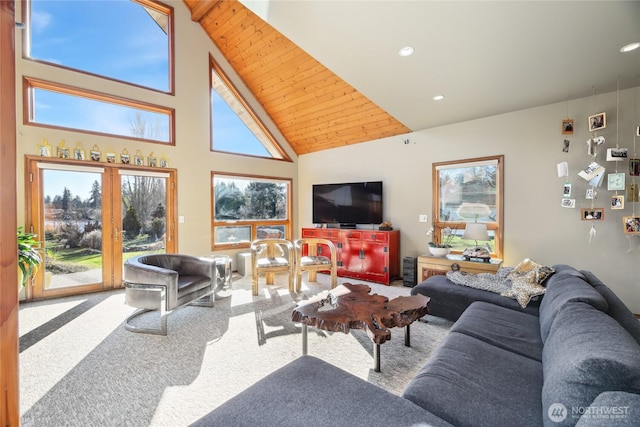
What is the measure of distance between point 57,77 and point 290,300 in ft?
14.9

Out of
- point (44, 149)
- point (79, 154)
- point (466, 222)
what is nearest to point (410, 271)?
point (466, 222)

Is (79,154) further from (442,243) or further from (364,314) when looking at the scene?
(442,243)

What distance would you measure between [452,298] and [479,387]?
1.73 m

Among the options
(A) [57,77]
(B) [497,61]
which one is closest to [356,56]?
(B) [497,61]

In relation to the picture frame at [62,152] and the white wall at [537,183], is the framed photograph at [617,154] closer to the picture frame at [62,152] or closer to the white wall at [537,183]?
the white wall at [537,183]

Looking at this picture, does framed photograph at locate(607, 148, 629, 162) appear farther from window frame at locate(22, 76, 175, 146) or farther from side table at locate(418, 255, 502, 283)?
window frame at locate(22, 76, 175, 146)

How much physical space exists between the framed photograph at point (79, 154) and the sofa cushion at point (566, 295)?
5649mm

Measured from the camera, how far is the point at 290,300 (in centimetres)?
389

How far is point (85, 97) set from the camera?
423 cm

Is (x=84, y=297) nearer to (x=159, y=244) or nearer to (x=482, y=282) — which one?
(x=159, y=244)

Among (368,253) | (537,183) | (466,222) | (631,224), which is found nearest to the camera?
(631,224)

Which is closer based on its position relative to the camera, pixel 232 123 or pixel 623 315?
pixel 623 315

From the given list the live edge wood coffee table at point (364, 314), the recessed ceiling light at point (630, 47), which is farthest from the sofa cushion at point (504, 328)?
the recessed ceiling light at point (630, 47)

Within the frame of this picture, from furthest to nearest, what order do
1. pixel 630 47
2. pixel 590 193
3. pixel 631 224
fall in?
1. pixel 590 193
2. pixel 631 224
3. pixel 630 47
